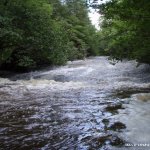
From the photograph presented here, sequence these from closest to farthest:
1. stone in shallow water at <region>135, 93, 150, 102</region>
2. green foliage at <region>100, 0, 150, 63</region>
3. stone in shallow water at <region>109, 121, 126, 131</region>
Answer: stone in shallow water at <region>109, 121, 126, 131</region>
stone in shallow water at <region>135, 93, 150, 102</region>
green foliage at <region>100, 0, 150, 63</region>

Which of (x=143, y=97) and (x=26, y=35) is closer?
(x=143, y=97)

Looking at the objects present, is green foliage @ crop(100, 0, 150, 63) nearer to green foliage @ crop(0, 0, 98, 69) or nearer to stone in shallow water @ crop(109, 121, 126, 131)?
green foliage @ crop(0, 0, 98, 69)

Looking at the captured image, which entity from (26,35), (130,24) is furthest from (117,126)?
(26,35)

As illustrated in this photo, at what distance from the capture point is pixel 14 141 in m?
4.96

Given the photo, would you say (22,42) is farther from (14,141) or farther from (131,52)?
(14,141)

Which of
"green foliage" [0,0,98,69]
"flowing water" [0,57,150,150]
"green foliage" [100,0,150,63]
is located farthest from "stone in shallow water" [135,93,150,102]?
"green foliage" [0,0,98,69]

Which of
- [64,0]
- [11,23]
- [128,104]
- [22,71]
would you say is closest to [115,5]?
[128,104]

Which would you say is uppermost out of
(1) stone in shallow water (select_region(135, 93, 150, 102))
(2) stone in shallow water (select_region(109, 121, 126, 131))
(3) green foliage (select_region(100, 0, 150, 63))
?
(3) green foliage (select_region(100, 0, 150, 63))

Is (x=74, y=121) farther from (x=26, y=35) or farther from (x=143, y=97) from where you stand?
(x=26, y=35)

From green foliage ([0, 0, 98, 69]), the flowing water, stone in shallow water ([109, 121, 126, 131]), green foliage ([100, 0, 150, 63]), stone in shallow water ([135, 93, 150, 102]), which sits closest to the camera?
the flowing water

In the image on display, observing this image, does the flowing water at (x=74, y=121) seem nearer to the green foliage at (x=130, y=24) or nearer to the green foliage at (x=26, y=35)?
the green foliage at (x=130, y=24)

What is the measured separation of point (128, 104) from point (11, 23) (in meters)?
10.4

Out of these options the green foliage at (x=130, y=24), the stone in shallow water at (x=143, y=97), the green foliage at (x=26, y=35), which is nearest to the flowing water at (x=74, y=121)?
the stone in shallow water at (x=143, y=97)

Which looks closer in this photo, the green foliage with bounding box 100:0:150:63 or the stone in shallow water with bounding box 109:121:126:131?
the stone in shallow water with bounding box 109:121:126:131
